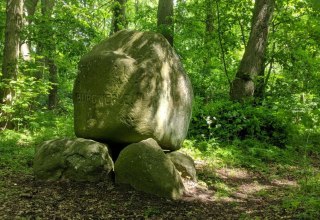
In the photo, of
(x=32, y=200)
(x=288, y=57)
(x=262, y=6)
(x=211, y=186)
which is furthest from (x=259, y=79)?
(x=32, y=200)

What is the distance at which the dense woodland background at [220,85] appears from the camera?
29.5ft

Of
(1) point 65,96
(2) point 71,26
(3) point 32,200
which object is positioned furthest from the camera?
(1) point 65,96

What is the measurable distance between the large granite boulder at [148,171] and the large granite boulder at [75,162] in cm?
33

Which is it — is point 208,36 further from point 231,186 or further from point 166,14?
point 231,186

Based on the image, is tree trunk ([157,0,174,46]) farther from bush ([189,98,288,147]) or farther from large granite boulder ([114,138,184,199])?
large granite boulder ([114,138,184,199])

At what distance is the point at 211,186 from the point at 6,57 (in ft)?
23.2

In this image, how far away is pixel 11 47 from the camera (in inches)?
404

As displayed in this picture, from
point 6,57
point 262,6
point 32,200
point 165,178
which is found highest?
point 262,6

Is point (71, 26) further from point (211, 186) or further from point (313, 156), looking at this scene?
point (313, 156)

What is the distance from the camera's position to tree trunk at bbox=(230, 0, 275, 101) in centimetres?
1153

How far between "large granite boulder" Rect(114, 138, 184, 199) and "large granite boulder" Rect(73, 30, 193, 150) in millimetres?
514

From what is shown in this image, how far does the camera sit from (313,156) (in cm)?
1041

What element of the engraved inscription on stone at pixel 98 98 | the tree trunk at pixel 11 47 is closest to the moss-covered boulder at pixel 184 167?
the engraved inscription on stone at pixel 98 98

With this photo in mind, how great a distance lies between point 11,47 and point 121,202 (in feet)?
22.2
